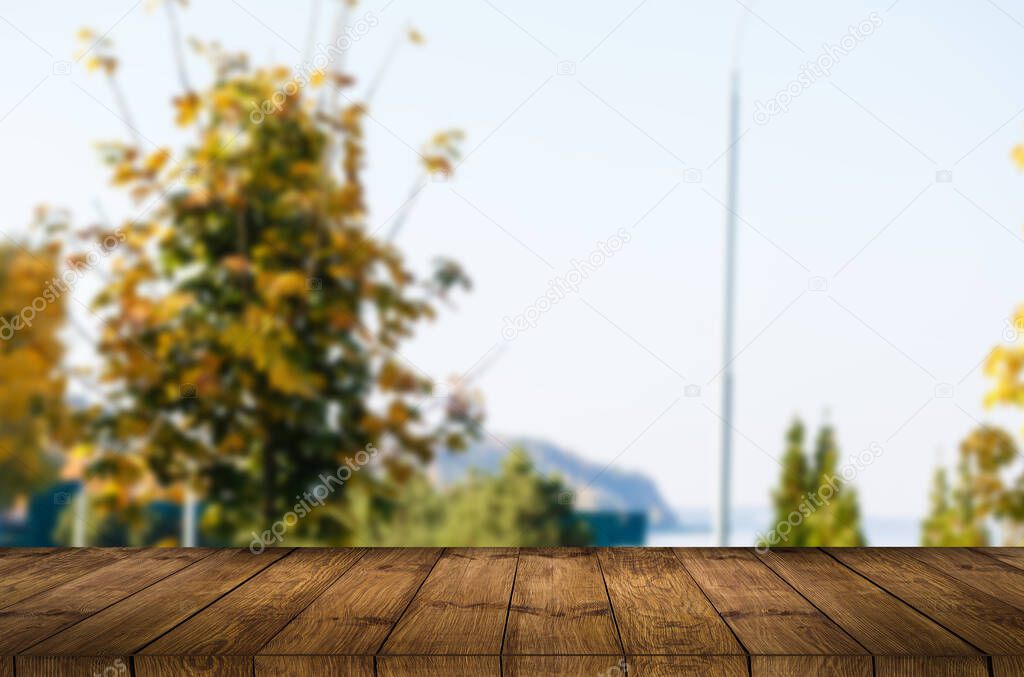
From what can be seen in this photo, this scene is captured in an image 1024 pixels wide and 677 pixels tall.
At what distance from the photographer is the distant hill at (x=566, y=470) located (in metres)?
2.54

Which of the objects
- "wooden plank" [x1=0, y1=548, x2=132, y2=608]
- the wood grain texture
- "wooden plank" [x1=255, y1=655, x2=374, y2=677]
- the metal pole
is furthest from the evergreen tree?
"wooden plank" [x1=255, y1=655, x2=374, y2=677]

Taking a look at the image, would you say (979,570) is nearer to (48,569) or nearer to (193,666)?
(193,666)

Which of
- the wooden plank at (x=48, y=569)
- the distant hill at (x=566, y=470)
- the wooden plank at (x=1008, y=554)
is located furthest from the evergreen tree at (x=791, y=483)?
the wooden plank at (x=48, y=569)

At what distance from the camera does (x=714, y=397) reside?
2576 mm

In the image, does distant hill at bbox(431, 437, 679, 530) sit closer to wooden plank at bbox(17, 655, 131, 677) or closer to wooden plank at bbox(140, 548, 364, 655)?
wooden plank at bbox(140, 548, 364, 655)

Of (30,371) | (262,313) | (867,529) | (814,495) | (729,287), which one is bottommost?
(867,529)

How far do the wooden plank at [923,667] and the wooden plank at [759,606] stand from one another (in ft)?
0.09

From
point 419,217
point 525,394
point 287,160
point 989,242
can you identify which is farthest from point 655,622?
point 989,242

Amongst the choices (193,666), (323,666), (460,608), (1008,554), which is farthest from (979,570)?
(193,666)

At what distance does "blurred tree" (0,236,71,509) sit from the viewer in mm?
2461

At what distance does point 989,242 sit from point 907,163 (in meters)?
0.32

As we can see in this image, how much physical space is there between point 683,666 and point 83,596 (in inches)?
34.9

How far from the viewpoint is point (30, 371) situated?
8.19 feet

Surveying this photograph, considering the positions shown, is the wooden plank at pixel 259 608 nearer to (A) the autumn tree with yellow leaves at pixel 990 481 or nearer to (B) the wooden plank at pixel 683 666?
(B) the wooden plank at pixel 683 666
